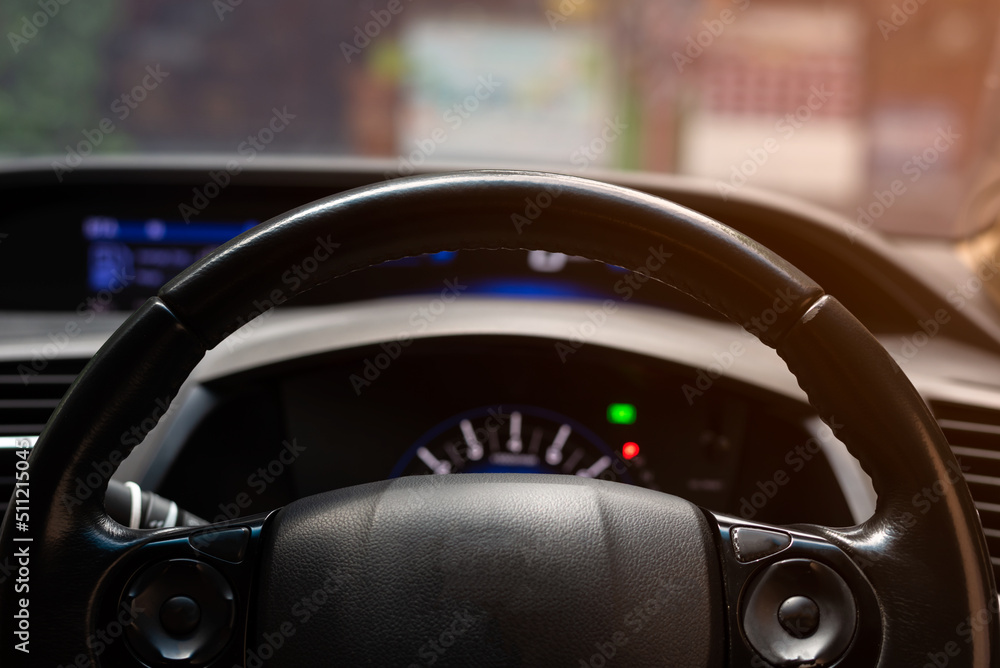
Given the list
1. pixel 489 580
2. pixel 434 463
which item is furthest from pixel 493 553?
pixel 434 463

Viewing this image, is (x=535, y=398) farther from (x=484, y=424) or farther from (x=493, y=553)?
(x=493, y=553)

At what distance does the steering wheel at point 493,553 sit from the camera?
54cm

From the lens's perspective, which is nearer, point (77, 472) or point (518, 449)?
point (77, 472)

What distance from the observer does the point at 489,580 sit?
0.56m

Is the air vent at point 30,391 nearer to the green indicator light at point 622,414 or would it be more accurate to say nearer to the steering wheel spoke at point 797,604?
the green indicator light at point 622,414

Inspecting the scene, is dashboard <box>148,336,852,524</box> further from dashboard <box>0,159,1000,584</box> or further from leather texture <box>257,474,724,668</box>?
leather texture <box>257,474,724,668</box>

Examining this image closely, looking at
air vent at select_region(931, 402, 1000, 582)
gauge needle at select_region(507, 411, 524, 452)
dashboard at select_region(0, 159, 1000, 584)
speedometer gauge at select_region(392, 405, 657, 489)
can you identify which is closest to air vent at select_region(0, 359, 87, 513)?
dashboard at select_region(0, 159, 1000, 584)

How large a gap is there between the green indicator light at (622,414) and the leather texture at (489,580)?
2.16 ft

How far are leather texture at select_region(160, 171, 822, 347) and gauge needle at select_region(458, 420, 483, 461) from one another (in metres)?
0.71

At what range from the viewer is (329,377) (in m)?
1.25

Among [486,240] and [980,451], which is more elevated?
[486,240]

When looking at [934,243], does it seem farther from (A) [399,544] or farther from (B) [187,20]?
(B) [187,20]

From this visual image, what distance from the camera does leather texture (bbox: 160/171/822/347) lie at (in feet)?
1.80

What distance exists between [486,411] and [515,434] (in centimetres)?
5
